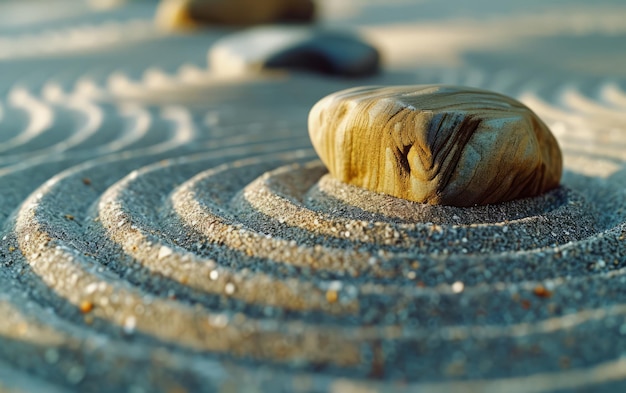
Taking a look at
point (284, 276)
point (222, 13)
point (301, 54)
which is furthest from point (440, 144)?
point (222, 13)

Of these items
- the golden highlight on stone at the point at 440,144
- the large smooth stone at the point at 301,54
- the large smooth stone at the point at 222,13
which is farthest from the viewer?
the large smooth stone at the point at 222,13

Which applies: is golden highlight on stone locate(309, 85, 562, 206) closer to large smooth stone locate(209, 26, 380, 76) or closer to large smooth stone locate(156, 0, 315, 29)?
large smooth stone locate(209, 26, 380, 76)

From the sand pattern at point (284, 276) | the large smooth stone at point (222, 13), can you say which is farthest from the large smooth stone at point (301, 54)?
the large smooth stone at point (222, 13)

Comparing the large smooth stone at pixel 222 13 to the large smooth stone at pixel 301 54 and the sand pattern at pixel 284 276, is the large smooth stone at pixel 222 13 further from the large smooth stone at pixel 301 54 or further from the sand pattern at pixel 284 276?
the sand pattern at pixel 284 276

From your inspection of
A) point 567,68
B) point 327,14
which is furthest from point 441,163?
point 327,14

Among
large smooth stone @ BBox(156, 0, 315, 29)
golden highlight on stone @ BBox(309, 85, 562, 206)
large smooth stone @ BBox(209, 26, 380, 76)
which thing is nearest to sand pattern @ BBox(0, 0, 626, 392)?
golden highlight on stone @ BBox(309, 85, 562, 206)
